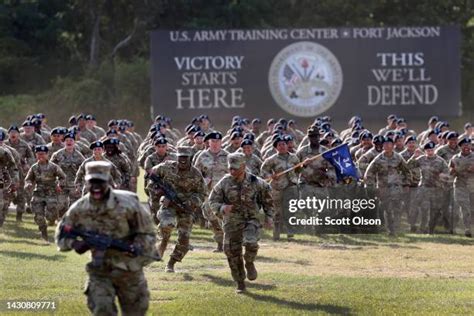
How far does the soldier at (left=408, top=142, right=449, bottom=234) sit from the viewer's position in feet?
88.6

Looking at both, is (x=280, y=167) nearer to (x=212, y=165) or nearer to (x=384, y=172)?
(x=212, y=165)

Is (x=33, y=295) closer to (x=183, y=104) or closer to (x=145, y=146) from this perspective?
(x=145, y=146)

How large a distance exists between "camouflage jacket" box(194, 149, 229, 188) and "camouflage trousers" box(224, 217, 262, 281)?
255 inches

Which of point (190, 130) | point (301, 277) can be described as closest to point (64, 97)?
point (190, 130)

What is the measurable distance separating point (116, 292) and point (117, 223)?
71 cm

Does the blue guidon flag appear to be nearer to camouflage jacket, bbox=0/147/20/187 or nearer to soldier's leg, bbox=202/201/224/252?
soldier's leg, bbox=202/201/224/252

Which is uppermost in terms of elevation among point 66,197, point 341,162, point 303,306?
point 341,162

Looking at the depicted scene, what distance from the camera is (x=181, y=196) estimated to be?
771 inches

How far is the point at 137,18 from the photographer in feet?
195

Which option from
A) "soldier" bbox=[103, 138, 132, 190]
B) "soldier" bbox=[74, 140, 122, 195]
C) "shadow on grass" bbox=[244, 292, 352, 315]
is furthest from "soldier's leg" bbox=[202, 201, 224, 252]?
"shadow on grass" bbox=[244, 292, 352, 315]

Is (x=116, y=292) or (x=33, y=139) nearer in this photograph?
(x=116, y=292)

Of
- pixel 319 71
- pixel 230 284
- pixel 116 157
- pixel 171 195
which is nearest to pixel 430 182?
pixel 116 157

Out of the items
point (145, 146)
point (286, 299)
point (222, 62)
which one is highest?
point (222, 62)

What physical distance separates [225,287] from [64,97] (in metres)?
39.5
